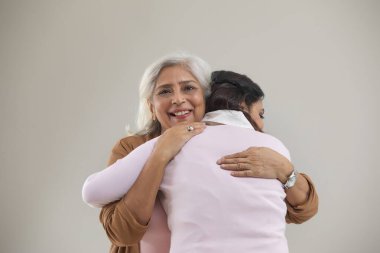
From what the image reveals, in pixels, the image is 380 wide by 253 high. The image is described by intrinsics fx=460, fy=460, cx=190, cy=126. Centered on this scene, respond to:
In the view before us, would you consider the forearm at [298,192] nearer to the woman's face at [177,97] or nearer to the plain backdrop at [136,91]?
the woman's face at [177,97]

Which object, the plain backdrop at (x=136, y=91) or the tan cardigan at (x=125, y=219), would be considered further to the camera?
the plain backdrop at (x=136, y=91)

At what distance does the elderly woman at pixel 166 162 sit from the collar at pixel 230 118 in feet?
0.17

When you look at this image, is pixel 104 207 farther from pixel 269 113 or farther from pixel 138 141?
pixel 269 113

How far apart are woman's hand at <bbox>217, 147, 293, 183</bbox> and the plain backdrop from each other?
3.68 feet

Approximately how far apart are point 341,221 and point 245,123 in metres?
1.33

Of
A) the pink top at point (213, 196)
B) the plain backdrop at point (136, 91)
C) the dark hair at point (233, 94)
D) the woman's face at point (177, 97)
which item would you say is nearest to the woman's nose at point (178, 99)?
the woman's face at point (177, 97)

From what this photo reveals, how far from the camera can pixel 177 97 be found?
63.0 inches

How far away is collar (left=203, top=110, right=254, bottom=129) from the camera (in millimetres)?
1261

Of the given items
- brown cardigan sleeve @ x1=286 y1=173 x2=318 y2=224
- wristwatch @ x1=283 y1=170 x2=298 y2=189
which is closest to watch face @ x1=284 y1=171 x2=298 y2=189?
wristwatch @ x1=283 y1=170 x2=298 y2=189

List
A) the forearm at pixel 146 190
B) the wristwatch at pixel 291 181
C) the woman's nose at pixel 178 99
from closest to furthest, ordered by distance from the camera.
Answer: the forearm at pixel 146 190 < the wristwatch at pixel 291 181 < the woman's nose at pixel 178 99

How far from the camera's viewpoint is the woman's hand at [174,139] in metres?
1.20

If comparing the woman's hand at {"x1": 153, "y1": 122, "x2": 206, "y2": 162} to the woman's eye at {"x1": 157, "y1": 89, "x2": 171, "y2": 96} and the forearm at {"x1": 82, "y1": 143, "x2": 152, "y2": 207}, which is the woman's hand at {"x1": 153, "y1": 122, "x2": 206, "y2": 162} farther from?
the woman's eye at {"x1": 157, "y1": 89, "x2": 171, "y2": 96}

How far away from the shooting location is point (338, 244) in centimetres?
236

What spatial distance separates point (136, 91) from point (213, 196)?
1.47m
